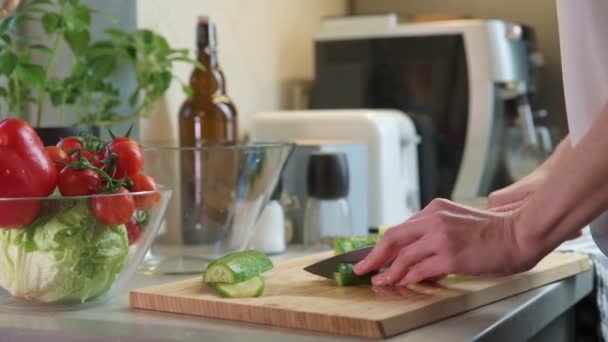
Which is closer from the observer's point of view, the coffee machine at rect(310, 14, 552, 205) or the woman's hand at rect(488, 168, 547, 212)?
the woman's hand at rect(488, 168, 547, 212)

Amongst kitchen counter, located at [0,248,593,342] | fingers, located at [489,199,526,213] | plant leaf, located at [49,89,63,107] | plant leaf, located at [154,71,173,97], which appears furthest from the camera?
plant leaf, located at [154,71,173,97]

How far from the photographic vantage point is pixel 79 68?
4.23 feet

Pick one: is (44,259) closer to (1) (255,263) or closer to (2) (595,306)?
(1) (255,263)

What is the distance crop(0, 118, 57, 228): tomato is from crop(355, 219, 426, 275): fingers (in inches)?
11.7

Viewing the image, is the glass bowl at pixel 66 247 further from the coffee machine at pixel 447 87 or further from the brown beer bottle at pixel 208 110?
the coffee machine at pixel 447 87

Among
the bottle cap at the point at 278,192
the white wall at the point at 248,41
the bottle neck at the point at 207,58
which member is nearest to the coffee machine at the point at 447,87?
the white wall at the point at 248,41

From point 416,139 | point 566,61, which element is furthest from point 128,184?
point 416,139

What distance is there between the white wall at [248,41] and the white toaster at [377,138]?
0.44ft

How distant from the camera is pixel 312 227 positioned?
4.69ft

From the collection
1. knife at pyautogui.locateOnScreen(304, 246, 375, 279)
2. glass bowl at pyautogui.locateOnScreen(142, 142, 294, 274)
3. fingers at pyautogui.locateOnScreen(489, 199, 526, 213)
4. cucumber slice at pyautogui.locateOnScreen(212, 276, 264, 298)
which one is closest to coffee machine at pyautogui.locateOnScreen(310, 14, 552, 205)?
glass bowl at pyautogui.locateOnScreen(142, 142, 294, 274)

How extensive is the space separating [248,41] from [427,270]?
119cm

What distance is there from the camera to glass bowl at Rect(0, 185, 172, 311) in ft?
2.82

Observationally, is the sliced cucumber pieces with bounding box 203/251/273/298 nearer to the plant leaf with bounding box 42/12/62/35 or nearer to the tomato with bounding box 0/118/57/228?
the tomato with bounding box 0/118/57/228

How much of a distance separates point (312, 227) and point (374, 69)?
764 mm
